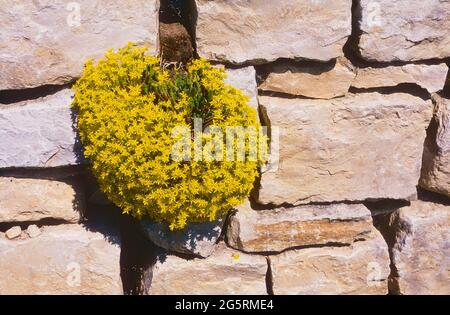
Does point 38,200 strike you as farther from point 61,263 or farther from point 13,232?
point 61,263

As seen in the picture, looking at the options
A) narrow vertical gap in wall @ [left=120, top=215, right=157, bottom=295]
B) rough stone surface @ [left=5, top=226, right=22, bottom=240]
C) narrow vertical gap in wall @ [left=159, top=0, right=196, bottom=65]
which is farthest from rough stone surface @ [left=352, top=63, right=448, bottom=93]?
rough stone surface @ [left=5, top=226, right=22, bottom=240]

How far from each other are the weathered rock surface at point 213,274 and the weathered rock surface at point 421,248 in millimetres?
958

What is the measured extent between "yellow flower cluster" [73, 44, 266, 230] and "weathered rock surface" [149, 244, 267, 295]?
→ 541mm

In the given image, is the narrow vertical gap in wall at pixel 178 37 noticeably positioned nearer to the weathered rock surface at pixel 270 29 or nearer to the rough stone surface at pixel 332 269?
the weathered rock surface at pixel 270 29

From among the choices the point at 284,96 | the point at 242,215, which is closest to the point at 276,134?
the point at 284,96

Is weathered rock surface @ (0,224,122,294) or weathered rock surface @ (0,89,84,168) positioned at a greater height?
weathered rock surface @ (0,89,84,168)

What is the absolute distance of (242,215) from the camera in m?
3.60

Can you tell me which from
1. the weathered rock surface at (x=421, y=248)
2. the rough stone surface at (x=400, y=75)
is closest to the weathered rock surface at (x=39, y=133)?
the rough stone surface at (x=400, y=75)


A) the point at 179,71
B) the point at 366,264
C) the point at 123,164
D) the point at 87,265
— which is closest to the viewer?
the point at 123,164

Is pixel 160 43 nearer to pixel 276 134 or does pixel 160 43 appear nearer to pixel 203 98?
pixel 203 98

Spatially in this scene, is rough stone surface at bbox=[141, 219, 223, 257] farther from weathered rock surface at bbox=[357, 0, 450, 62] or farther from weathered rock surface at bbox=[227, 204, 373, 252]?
weathered rock surface at bbox=[357, 0, 450, 62]

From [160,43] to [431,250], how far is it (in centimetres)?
229

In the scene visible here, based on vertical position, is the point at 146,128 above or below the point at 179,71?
below

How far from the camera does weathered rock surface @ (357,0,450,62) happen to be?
3340mm
